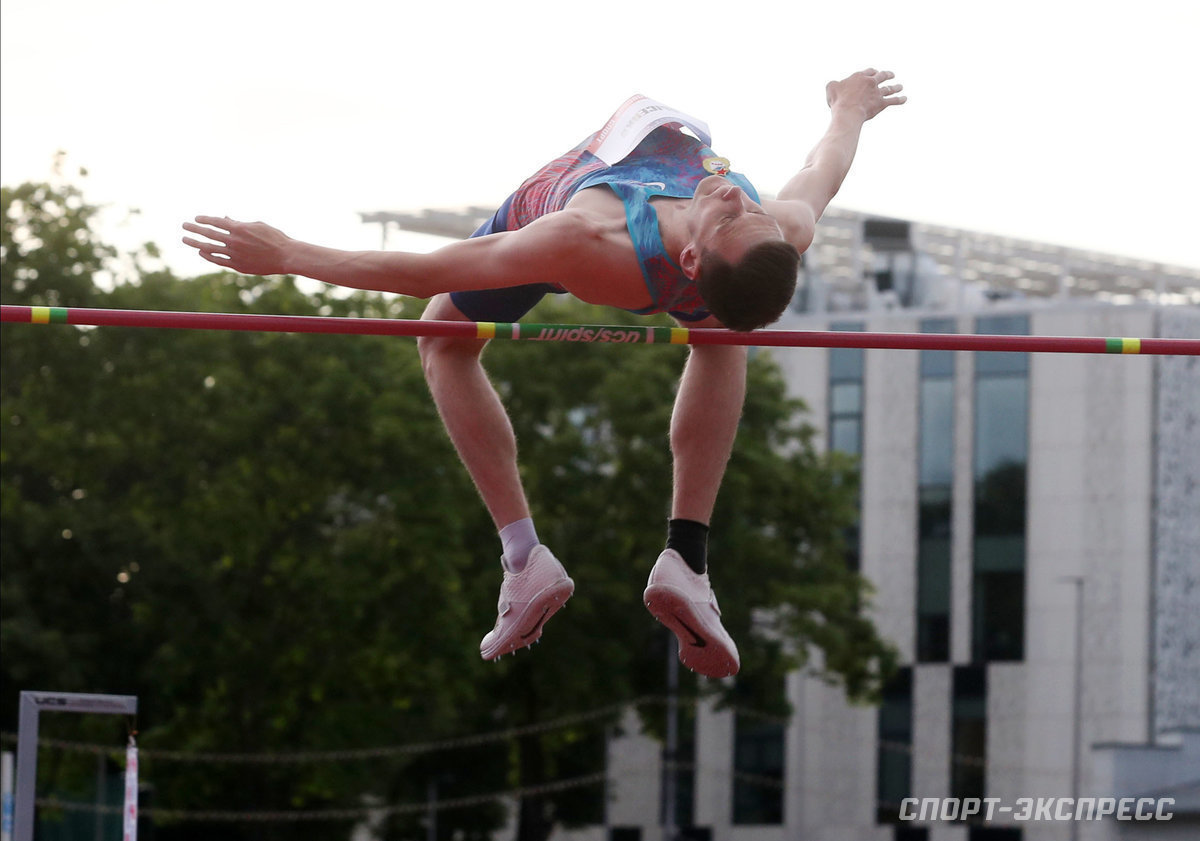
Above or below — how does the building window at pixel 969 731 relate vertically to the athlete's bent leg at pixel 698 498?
below

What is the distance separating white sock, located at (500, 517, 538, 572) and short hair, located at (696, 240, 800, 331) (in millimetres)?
1255

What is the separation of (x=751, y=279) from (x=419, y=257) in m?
0.93

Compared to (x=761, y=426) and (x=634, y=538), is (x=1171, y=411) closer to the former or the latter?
(x=761, y=426)

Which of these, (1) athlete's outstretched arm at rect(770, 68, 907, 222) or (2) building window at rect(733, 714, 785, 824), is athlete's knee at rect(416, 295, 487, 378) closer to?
(1) athlete's outstretched arm at rect(770, 68, 907, 222)

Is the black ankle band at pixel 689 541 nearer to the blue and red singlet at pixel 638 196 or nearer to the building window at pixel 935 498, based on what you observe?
the blue and red singlet at pixel 638 196

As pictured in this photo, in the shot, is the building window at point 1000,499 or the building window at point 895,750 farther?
the building window at point 895,750

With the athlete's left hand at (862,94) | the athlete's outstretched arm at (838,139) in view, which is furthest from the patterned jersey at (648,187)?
the athlete's left hand at (862,94)

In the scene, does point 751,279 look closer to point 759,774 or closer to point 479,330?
point 479,330

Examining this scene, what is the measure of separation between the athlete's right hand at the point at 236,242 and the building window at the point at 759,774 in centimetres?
3334

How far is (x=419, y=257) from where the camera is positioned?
5.43 meters

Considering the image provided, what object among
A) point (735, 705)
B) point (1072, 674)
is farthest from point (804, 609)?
point (1072, 674)

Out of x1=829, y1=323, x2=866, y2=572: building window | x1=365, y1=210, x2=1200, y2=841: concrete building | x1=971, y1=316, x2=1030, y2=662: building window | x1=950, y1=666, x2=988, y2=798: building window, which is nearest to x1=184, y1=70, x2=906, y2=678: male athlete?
x1=365, y1=210, x2=1200, y2=841: concrete building

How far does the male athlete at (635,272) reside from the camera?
541 centimetres

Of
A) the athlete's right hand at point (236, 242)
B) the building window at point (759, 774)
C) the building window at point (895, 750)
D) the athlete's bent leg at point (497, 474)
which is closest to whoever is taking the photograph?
the athlete's right hand at point (236, 242)
